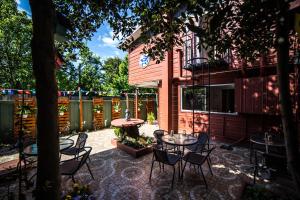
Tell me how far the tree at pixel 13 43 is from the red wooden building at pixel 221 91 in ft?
23.3

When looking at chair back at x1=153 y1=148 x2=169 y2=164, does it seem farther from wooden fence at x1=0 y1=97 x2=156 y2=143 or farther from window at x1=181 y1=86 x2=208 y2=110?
window at x1=181 y1=86 x2=208 y2=110

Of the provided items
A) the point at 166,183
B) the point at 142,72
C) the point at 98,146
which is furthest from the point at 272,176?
the point at 142,72

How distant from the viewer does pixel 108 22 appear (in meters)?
2.96

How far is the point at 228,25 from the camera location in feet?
6.65

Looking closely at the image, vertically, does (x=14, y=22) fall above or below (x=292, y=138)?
above

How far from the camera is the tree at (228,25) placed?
3.84 feet

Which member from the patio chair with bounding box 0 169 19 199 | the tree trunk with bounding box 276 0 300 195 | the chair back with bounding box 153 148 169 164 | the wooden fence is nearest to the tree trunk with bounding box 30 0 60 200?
the tree trunk with bounding box 276 0 300 195

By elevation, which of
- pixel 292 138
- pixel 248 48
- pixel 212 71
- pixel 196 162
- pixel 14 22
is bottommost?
pixel 196 162

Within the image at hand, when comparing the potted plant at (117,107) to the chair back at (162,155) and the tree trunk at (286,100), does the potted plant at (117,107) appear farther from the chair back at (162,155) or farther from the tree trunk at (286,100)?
the tree trunk at (286,100)

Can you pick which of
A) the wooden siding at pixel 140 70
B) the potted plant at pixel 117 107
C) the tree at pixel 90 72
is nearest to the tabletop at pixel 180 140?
the wooden siding at pixel 140 70

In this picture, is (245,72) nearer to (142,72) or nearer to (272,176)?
(272,176)

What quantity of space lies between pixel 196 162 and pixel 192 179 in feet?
1.64

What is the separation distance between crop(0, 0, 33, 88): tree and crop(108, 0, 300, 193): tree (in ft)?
A: 30.9

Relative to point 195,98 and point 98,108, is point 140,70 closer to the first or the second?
point 98,108
